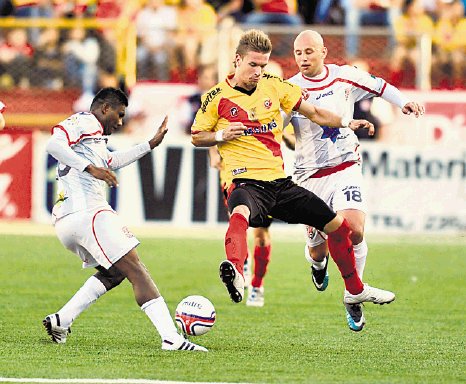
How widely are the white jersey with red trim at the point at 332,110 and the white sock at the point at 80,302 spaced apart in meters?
2.68

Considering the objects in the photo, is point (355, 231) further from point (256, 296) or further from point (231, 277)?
point (231, 277)

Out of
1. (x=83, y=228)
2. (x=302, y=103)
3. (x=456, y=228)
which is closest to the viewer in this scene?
(x=83, y=228)

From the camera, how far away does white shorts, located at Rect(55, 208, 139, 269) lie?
29.9 ft

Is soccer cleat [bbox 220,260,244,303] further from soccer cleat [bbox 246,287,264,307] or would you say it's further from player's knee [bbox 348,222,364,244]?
soccer cleat [bbox 246,287,264,307]

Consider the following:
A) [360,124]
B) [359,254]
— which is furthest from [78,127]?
[359,254]

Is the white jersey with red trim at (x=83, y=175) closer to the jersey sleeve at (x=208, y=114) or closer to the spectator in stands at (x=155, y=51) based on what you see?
the jersey sleeve at (x=208, y=114)

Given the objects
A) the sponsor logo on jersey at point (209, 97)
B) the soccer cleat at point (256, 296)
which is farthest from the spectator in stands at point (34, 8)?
the sponsor logo on jersey at point (209, 97)

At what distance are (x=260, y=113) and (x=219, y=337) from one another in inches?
73.0

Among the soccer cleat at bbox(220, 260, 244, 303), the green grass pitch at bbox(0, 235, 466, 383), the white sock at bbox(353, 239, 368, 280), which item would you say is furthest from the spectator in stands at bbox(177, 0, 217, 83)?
the soccer cleat at bbox(220, 260, 244, 303)

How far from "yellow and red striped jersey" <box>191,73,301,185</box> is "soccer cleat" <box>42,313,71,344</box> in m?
1.77

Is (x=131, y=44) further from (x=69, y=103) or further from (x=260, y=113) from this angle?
(x=260, y=113)

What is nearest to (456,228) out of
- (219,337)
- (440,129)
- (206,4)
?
(440,129)

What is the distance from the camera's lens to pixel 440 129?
20.5 metres

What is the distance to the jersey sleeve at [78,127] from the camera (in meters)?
9.15
